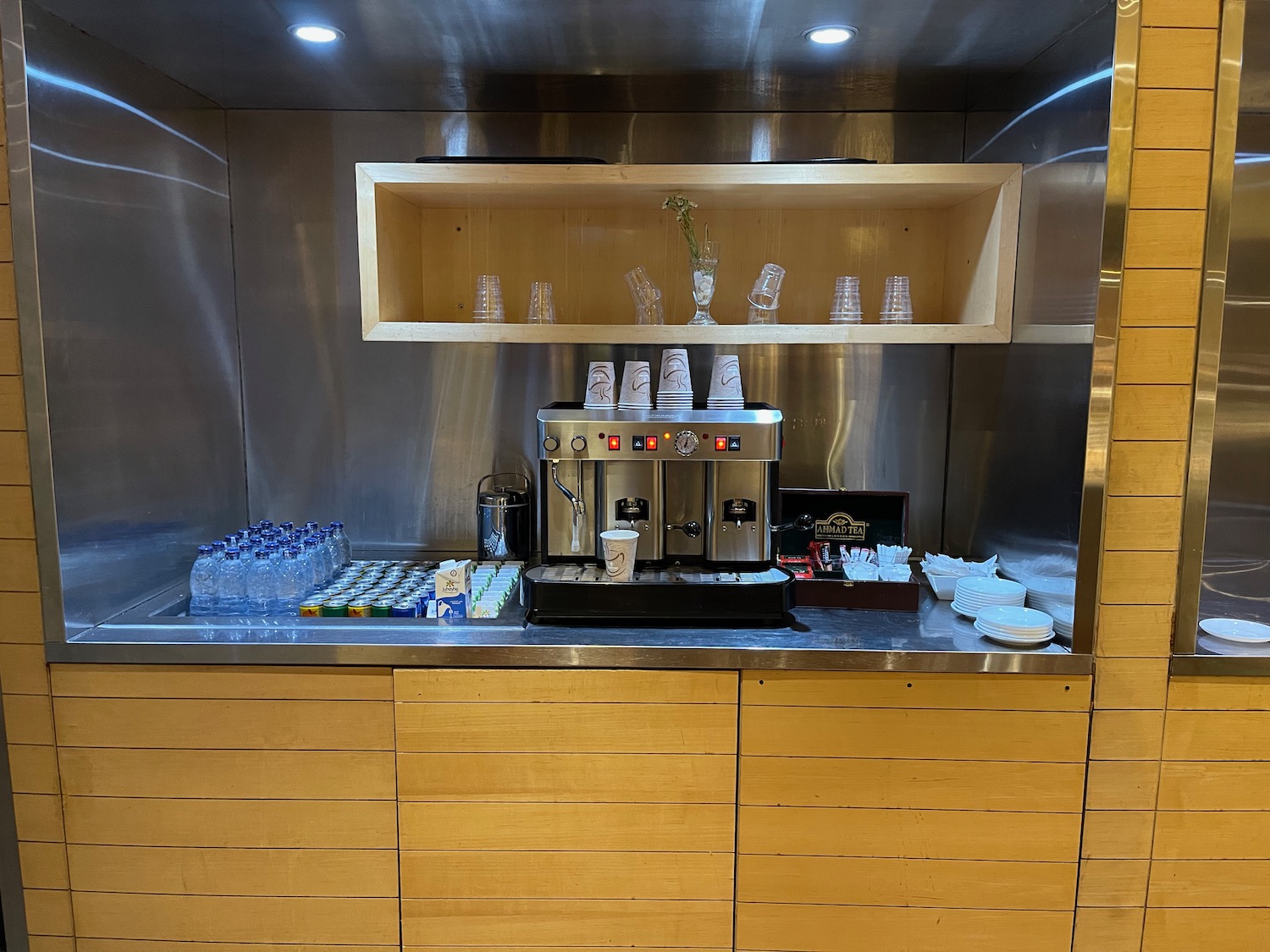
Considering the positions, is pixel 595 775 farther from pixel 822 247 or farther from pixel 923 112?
pixel 923 112

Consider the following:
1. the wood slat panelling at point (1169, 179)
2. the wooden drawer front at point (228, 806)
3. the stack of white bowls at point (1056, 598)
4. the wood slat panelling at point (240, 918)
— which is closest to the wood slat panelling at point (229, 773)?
the wooden drawer front at point (228, 806)

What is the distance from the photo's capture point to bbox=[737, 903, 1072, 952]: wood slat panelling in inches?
63.1

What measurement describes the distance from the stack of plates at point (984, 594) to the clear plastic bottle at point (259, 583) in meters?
1.47

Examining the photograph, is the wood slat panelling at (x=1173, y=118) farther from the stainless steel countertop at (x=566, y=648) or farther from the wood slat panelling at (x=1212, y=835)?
the wood slat panelling at (x=1212, y=835)

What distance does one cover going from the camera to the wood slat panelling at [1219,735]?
5.13ft

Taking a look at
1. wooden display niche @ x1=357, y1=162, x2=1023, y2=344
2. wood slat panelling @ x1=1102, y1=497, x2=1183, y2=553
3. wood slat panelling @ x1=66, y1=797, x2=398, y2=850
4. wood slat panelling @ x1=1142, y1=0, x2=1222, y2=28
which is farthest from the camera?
wooden display niche @ x1=357, y1=162, x2=1023, y2=344

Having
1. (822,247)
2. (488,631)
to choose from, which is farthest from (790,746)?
(822,247)

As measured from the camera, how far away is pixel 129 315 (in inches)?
68.7

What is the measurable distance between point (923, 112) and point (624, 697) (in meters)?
1.58

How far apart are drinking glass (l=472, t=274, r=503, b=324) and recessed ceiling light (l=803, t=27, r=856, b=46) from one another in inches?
32.8

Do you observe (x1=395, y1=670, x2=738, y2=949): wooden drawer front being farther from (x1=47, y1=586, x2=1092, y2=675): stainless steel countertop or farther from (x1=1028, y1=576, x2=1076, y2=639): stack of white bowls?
(x1=1028, y1=576, x2=1076, y2=639): stack of white bowls

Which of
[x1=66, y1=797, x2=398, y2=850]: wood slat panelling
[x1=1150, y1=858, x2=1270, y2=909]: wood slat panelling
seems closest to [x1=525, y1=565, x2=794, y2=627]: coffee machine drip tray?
[x1=66, y1=797, x2=398, y2=850]: wood slat panelling

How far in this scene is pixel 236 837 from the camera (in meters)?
1.63

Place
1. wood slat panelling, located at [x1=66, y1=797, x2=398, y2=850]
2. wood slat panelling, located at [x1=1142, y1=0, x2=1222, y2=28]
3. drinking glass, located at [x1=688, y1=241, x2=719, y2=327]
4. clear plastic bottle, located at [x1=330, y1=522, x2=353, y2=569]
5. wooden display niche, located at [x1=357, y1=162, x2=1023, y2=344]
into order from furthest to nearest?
1. clear plastic bottle, located at [x1=330, y1=522, x2=353, y2=569]
2. drinking glass, located at [x1=688, y1=241, x2=719, y2=327]
3. wooden display niche, located at [x1=357, y1=162, x2=1023, y2=344]
4. wood slat panelling, located at [x1=66, y1=797, x2=398, y2=850]
5. wood slat panelling, located at [x1=1142, y1=0, x2=1222, y2=28]
